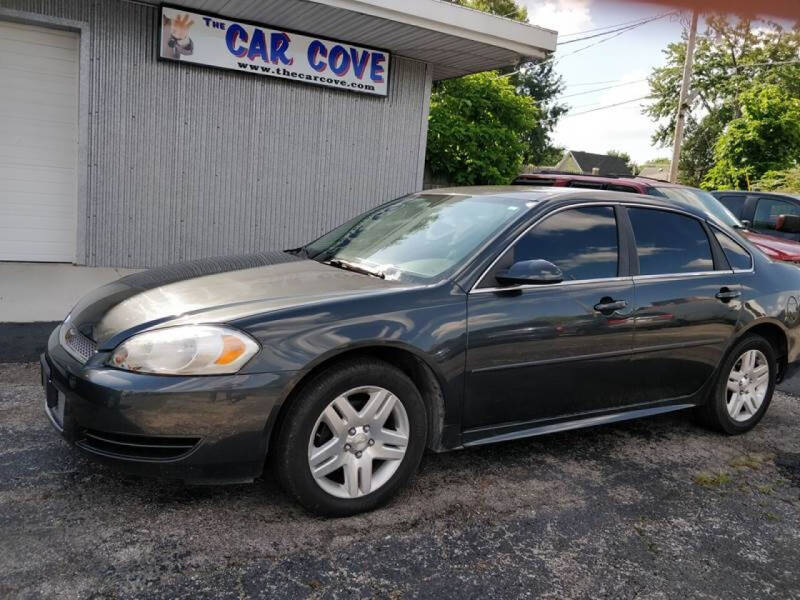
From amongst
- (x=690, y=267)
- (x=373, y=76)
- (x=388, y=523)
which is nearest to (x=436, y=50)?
(x=373, y=76)

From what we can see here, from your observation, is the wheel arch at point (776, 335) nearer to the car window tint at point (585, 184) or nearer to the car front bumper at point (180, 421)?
the car front bumper at point (180, 421)

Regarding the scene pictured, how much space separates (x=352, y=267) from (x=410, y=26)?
5.67 m

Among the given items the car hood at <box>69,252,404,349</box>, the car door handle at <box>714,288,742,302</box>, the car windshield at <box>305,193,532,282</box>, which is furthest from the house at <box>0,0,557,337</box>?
the car door handle at <box>714,288,742,302</box>

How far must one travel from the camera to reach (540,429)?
3.73 meters

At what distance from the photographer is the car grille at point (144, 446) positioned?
2.85 meters

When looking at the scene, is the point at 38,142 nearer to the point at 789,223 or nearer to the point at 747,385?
the point at 747,385

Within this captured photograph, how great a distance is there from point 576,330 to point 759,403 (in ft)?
6.05

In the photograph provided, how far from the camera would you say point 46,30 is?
8242mm

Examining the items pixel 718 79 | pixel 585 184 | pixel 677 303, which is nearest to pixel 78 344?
pixel 677 303

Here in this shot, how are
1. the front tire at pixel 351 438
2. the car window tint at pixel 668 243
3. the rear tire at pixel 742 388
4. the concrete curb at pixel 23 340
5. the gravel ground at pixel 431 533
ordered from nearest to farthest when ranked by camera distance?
the gravel ground at pixel 431 533, the front tire at pixel 351 438, the car window tint at pixel 668 243, the rear tire at pixel 742 388, the concrete curb at pixel 23 340

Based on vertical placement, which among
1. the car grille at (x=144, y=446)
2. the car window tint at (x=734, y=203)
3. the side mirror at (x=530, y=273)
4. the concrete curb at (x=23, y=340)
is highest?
the car window tint at (x=734, y=203)

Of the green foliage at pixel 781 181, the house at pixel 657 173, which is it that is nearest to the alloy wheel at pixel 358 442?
the green foliage at pixel 781 181

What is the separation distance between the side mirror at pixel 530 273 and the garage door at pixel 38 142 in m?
6.82

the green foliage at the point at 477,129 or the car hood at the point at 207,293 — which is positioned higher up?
the green foliage at the point at 477,129
